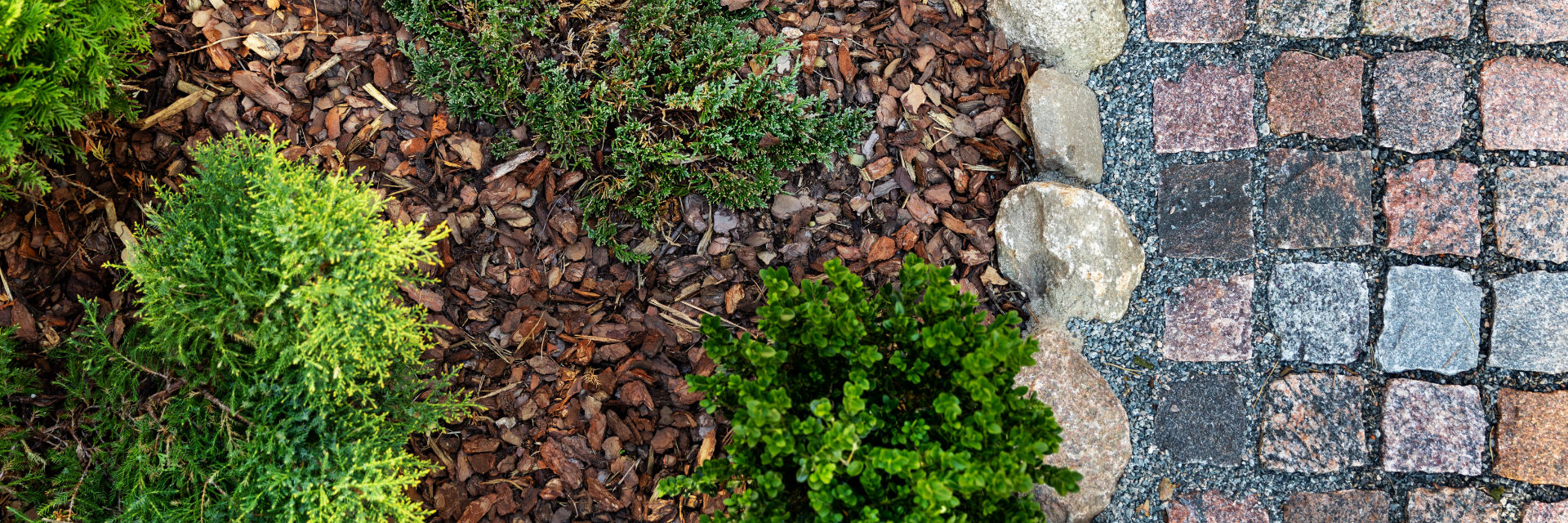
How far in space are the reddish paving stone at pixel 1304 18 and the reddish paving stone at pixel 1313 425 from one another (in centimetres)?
125

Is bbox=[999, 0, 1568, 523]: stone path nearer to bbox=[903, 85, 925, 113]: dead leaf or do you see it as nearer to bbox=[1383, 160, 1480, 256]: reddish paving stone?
bbox=[1383, 160, 1480, 256]: reddish paving stone

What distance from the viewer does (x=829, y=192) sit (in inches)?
113

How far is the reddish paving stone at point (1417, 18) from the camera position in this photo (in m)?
2.94

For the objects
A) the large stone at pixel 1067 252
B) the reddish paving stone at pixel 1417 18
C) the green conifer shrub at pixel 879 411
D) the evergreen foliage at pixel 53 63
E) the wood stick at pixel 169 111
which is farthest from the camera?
the reddish paving stone at pixel 1417 18

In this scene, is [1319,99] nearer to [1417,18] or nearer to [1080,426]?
[1417,18]

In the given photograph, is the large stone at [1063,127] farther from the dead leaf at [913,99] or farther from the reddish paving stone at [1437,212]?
the reddish paving stone at [1437,212]

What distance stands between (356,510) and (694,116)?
4.98ft

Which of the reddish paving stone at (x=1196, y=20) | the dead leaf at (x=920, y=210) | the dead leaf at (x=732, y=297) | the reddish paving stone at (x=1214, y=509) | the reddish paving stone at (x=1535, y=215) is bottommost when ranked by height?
the reddish paving stone at (x=1214, y=509)

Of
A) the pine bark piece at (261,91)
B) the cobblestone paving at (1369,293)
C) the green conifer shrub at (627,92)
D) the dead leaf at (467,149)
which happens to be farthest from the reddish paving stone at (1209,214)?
the pine bark piece at (261,91)

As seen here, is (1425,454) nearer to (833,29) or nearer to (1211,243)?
(1211,243)

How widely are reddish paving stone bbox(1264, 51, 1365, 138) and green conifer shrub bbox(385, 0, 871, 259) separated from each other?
1657 millimetres

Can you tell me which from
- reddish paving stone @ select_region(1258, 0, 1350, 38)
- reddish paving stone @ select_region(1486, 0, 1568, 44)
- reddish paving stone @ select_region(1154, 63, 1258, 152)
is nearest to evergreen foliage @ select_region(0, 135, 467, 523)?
reddish paving stone @ select_region(1154, 63, 1258, 152)

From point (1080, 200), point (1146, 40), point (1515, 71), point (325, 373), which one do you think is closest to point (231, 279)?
point (325, 373)

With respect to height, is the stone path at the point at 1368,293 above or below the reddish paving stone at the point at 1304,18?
below
